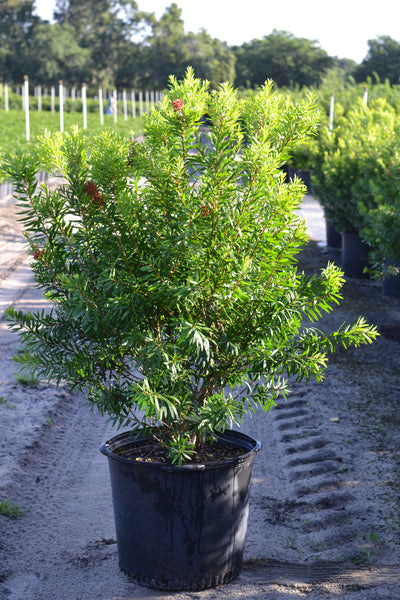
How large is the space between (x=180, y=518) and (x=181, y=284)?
1.11m

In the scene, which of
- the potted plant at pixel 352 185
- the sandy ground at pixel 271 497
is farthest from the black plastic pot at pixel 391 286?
the sandy ground at pixel 271 497

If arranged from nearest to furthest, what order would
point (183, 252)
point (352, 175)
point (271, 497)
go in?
point (183, 252) → point (271, 497) → point (352, 175)

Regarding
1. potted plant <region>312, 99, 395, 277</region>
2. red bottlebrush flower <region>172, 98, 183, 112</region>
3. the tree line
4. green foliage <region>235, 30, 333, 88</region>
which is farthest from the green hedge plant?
green foliage <region>235, 30, 333, 88</region>

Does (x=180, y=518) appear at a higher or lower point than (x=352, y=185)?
lower

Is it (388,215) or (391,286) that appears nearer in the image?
(388,215)

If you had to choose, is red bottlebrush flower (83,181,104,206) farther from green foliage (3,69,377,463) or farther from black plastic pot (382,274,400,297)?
black plastic pot (382,274,400,297)

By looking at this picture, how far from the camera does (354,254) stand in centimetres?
1056

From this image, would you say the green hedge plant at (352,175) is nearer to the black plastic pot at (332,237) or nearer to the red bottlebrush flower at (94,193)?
the black plastic pot at (332,237)

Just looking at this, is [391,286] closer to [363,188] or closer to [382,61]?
[363,188]

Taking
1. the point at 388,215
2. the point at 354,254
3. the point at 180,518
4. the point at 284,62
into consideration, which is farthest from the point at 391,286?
the point at 284,62

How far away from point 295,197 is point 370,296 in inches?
288

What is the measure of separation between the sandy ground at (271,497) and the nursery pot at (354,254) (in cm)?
422

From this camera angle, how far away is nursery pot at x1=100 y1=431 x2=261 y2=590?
2846mm

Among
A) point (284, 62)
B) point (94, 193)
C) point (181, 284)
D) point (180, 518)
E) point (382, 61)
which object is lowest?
point (180, 518)
